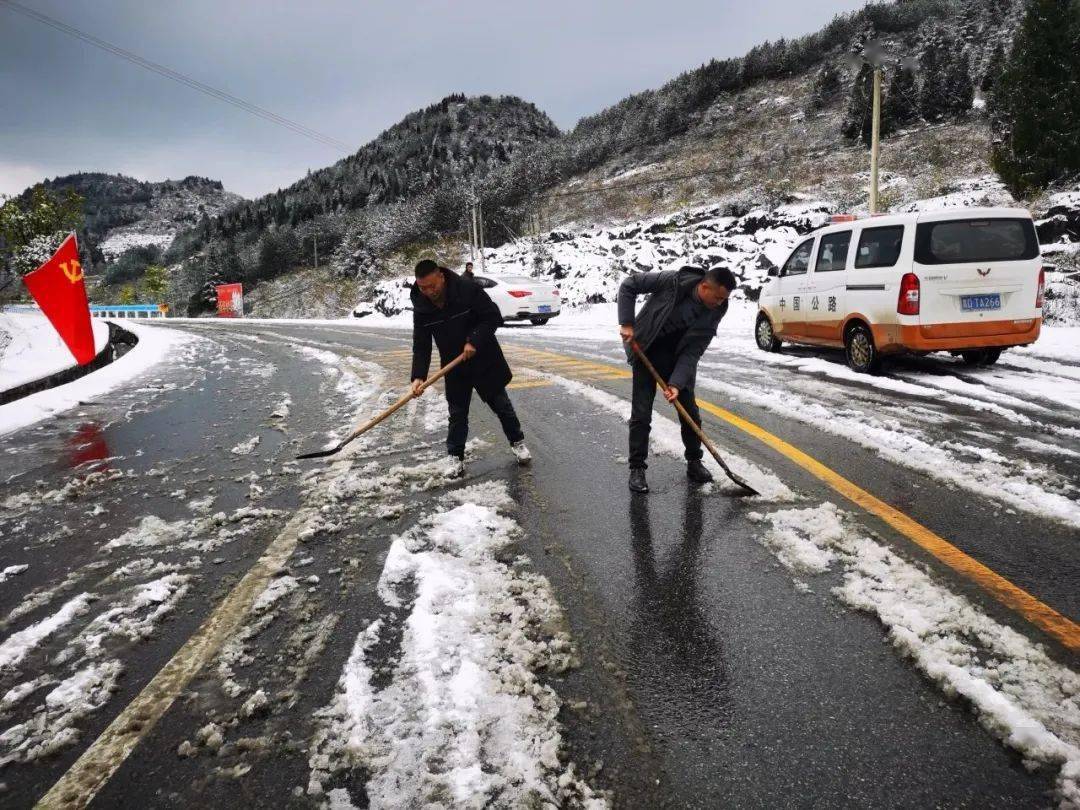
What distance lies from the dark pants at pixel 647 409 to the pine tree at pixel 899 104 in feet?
142

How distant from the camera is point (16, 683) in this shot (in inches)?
80.3

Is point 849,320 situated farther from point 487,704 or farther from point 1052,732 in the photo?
point 487,704

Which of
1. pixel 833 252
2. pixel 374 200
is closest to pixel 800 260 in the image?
pixel 833 252

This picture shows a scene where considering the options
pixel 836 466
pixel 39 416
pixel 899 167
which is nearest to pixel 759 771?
pixel 836 466

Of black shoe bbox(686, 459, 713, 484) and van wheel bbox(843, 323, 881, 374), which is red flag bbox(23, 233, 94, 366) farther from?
van wheel bbox(843, 323, 881, 374)

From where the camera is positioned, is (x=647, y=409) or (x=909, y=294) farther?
(x=909, y=294)

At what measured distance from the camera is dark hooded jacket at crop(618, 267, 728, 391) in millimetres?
3875

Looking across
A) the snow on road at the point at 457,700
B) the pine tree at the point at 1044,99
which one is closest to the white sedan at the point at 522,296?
the snow on road at the point at 457,700

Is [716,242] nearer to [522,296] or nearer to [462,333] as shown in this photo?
[522,296]

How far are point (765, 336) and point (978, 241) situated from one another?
351cm

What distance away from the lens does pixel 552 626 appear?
2227 mm

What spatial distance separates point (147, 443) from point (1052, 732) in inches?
242

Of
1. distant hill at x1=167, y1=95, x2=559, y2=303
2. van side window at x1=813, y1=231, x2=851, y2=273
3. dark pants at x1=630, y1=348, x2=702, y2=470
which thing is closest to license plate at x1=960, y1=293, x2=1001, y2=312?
van side window at x1=813, y1=231, x2=851, y2=273

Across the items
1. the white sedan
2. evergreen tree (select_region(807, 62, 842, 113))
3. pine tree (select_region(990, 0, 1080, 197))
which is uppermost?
evergreen tree (select_region(807, 62, 842, 113))
